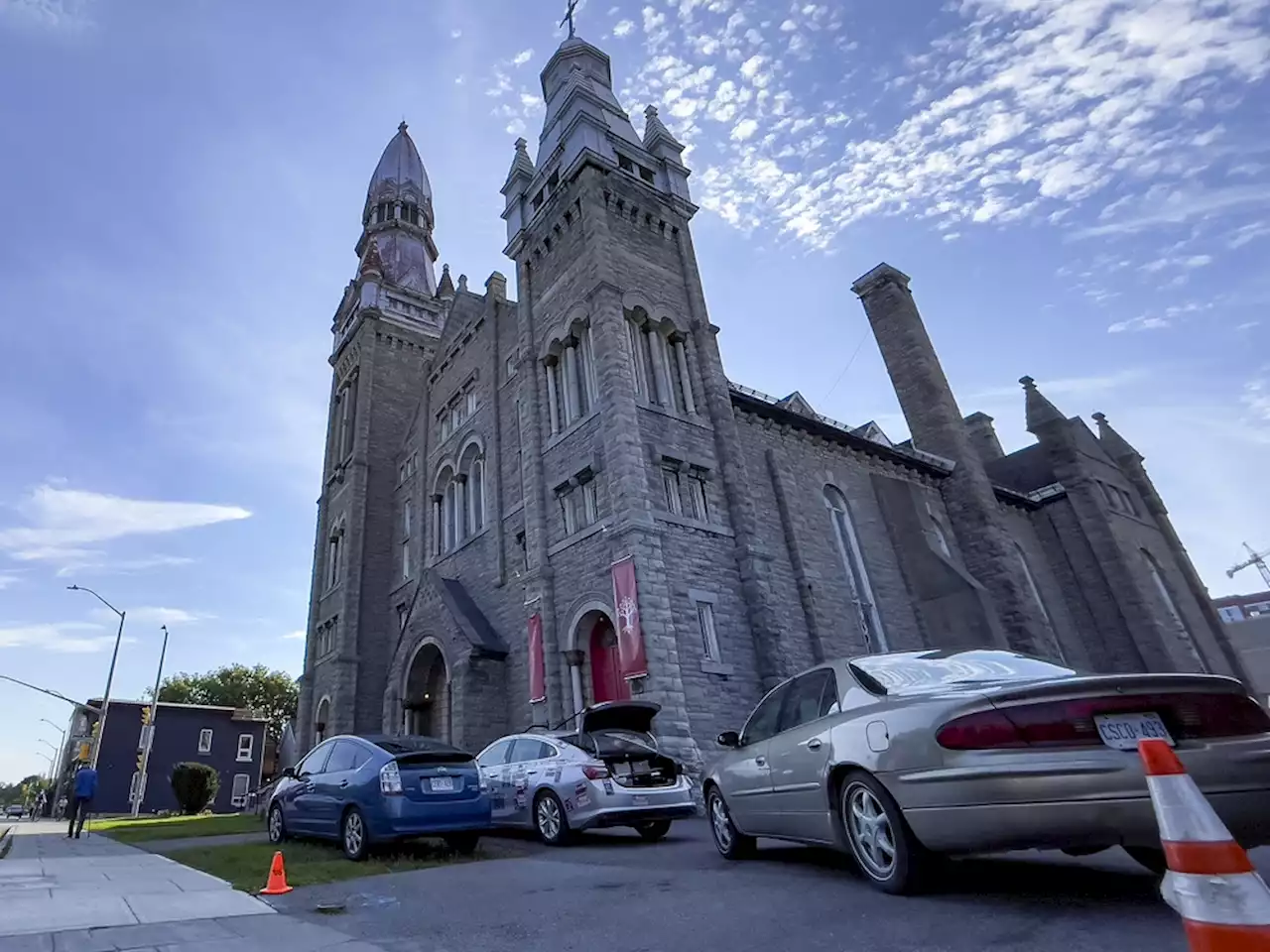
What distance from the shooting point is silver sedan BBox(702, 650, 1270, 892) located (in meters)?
3.37

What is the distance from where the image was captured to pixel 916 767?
397 cm

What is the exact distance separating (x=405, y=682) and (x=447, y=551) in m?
4.51

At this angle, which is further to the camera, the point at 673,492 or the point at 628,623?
the point at 673,492

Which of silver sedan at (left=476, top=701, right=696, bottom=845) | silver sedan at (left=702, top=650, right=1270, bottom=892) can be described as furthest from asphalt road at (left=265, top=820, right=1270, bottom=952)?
silver sedan at (left=476, top=701, right=696, bottom=845)

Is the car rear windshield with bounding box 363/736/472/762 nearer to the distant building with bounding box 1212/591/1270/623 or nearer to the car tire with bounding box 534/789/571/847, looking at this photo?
the car tire with bounding box 534/789/571/847

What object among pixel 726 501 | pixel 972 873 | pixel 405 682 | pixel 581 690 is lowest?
pixel 972 873

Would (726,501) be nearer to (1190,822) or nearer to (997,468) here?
(1190,822)

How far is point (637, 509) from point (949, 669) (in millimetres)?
10017

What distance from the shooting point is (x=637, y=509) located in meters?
14.6

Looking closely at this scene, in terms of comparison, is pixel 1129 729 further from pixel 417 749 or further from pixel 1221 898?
pixel 417 749

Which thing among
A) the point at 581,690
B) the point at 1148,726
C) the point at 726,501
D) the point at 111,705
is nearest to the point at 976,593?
the point at 726,501

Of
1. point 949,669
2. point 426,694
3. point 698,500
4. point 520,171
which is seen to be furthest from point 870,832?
point 520,171

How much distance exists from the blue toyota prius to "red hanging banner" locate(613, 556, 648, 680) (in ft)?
16.0

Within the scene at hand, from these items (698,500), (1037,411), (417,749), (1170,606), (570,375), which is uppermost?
(1037,411)
